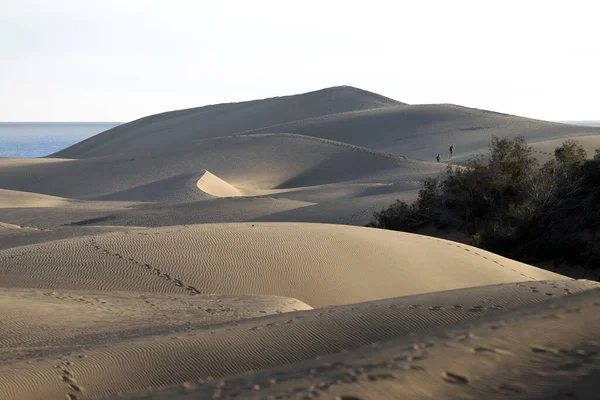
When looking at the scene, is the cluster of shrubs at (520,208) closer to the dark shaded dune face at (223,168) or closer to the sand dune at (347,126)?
the dark shaded dune face at (223,168)

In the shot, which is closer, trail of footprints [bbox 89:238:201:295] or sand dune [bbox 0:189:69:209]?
trail of footprints [bbox 89:238:201:295]

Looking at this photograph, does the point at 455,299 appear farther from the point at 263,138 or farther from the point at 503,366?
the point at 263,138

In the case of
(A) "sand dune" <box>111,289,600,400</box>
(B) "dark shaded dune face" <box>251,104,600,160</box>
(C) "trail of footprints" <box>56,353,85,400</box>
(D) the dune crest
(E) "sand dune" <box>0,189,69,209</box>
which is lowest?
(E) "sand dune" <box>0,189,69,209</box>

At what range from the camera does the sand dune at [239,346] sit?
6215 mm

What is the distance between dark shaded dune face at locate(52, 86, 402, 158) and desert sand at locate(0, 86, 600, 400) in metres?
45.4

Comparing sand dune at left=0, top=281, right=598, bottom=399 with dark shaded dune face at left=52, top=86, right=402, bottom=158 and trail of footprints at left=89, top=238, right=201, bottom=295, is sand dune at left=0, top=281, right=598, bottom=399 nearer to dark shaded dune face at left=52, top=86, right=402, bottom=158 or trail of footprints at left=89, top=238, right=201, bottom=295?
trail of footprints at left=89, top=238, right=201, bottom=295

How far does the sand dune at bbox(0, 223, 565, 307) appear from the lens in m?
12.8

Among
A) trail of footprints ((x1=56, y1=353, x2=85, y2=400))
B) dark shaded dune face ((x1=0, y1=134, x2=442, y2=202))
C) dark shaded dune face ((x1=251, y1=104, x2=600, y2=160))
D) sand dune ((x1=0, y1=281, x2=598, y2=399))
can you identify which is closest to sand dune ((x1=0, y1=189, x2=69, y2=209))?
dark shaded dune face ((x1=0, y1=134, x2=442, y2=202))

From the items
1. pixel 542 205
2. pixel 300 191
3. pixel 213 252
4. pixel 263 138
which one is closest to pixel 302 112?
pixel 263 138

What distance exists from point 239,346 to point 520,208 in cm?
1527

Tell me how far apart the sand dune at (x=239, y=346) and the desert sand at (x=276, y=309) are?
2 cm

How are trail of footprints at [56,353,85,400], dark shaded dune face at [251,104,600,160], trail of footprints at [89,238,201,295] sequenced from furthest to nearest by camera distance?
dark shaded dune face at [251,104,600,160] → trail of footprints at [89,238,201,295] → trail of footprints at [56,353,85,400]

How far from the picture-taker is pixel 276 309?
33.9 feet

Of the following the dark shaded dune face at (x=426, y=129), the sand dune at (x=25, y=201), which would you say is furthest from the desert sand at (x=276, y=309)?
the dark shaded dune face at (x=426, y=129)
